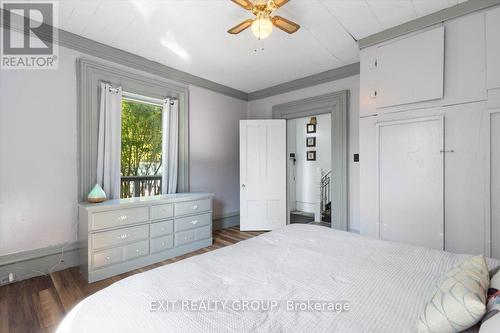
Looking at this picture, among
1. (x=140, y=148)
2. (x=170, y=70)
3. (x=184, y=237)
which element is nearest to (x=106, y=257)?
(x=184, y=237)

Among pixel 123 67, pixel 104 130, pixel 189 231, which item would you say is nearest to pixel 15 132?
pixel 104 130

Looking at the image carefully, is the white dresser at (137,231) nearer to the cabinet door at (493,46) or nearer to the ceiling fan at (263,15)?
the ceiling fan at (263,15)

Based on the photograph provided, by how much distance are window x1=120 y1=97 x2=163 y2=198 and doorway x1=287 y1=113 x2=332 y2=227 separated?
3.02m

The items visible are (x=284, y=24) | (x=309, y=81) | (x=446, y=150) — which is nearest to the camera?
(x=284, y=24)

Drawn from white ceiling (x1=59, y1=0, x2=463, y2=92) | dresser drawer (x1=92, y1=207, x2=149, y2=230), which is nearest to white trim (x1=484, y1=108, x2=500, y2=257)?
white ceiling (x1=59, y1=0, x2=463, y2=92)

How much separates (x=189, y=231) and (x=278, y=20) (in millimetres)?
2725

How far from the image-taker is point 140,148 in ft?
11.6

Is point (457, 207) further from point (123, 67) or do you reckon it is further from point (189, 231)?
point (123, 67)

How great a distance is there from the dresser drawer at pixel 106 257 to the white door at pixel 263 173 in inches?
84.5

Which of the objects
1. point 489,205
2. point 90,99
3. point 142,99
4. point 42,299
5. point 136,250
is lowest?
point 42,299

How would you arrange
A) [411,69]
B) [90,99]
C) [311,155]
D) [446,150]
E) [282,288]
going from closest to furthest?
[282,288]
[446,150]
[411,69]
[90,99]
[311,155]

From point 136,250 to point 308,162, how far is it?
14.7ft

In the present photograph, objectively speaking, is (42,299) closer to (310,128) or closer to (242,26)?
(242,26)

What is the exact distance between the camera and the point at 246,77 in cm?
397
